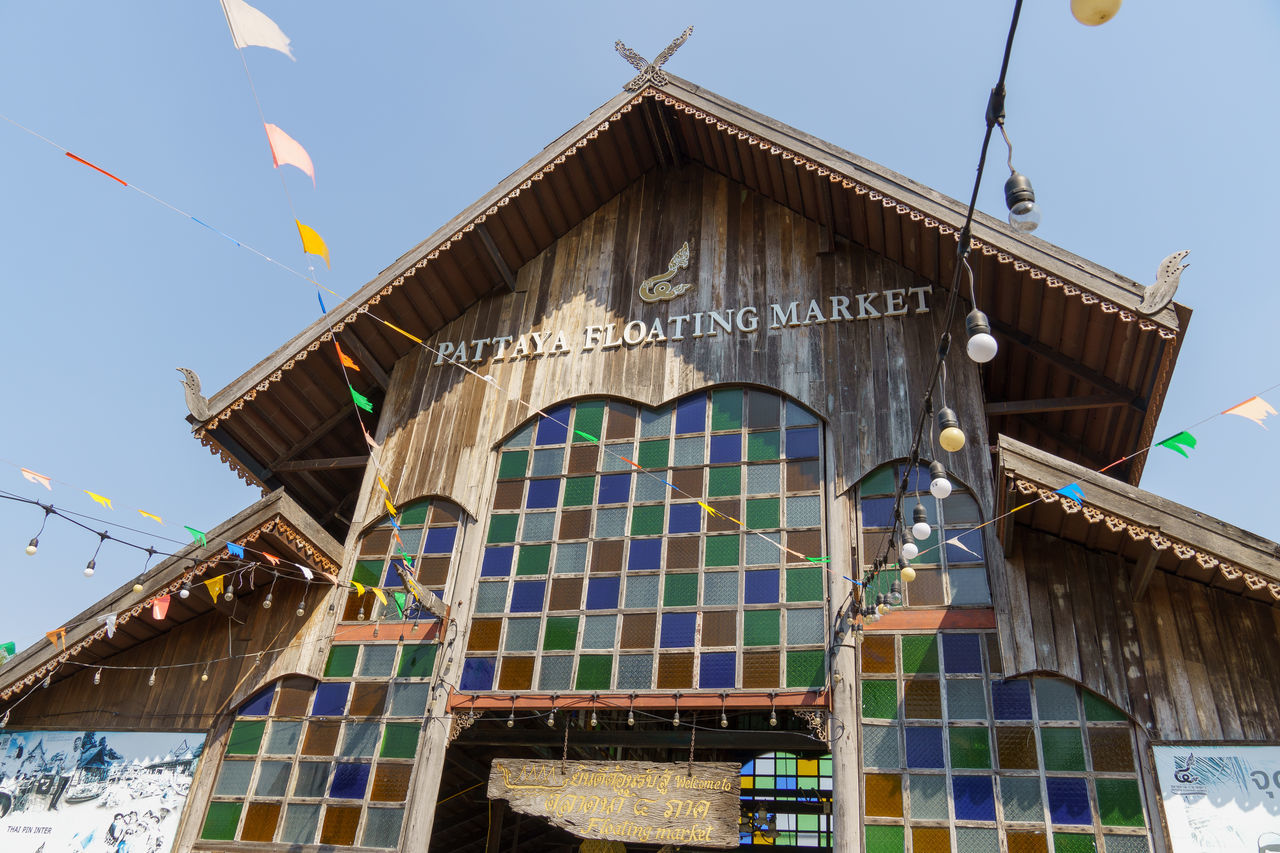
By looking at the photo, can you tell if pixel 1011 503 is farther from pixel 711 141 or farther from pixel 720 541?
pixel 711 141

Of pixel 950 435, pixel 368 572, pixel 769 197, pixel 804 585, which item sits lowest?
pixel 950 435

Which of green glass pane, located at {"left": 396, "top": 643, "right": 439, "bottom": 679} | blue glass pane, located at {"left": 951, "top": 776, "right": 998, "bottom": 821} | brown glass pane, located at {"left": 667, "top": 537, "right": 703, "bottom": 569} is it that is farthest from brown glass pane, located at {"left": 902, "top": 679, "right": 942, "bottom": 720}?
green glass pane, located at {"left": 396, "top": 643, "right": 439, "bottom": 679}

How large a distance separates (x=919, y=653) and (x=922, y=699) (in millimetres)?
538

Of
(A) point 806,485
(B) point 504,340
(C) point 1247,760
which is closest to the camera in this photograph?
(C) point 1247,760

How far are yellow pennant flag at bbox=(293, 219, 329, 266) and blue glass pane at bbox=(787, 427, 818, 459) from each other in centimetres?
648

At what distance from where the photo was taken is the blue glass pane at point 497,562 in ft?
42.8

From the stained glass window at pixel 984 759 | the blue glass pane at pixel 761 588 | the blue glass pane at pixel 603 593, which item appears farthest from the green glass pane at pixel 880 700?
the blue glass pane at pixel 603 593

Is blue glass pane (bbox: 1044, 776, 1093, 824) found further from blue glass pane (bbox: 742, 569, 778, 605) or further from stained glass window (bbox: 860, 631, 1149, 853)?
blue glass pane (bbox: 742, 569, 778, 605)

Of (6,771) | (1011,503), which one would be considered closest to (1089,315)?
(1011,503)

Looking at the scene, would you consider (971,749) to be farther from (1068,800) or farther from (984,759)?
(1068,800)

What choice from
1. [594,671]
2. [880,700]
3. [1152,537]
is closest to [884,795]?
[880,700]

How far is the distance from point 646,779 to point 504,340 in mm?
7566

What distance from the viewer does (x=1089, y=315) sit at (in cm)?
1171

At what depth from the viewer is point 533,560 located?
13.0 m
